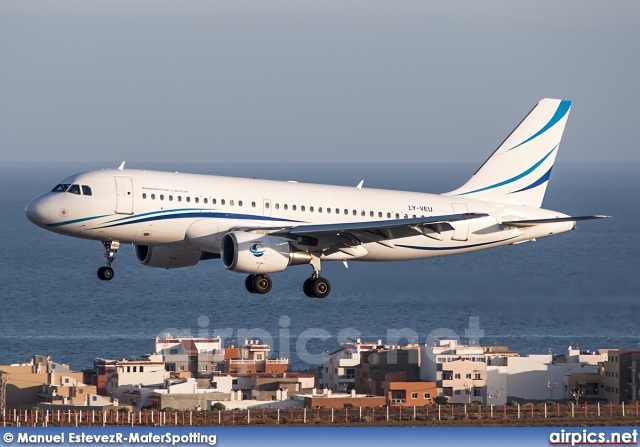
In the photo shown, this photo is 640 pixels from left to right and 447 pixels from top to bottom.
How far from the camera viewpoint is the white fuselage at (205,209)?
54000 millimetres

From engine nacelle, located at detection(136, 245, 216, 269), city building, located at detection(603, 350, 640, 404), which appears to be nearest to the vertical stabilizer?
engine nacelle, located at detection(136, 245, 216, 269)

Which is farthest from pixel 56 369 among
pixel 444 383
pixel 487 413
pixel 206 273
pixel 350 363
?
pixel 206 273

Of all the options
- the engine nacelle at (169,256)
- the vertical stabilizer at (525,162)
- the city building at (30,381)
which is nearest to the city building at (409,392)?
the city building at (30,381)

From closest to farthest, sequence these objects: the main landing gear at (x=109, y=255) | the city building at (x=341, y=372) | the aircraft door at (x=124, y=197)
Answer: the aircraft door at (x=124, y=197)
the main landing gear at (x=109, y=255)
the city building at (x=341, y=372)

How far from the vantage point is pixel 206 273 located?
6914 inches

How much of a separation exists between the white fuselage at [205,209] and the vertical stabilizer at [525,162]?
3.98m

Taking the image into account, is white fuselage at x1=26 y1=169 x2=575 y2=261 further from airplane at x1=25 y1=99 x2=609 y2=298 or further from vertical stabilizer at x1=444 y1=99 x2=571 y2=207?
vertical stabilizer at x1=444 y1=99 x2=571 y2=207

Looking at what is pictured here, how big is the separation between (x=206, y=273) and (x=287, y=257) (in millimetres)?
121122

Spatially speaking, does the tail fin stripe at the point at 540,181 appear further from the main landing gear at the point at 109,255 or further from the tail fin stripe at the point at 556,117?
the main landing gear at the point at 109,255

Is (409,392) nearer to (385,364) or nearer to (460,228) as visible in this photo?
(385,364)

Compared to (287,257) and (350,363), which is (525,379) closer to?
(350,363)

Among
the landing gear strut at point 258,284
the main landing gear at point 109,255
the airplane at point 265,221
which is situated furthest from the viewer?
the landing gear strut at point 258,284

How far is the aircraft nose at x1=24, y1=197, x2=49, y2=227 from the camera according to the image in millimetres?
53969

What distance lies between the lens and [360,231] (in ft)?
182
